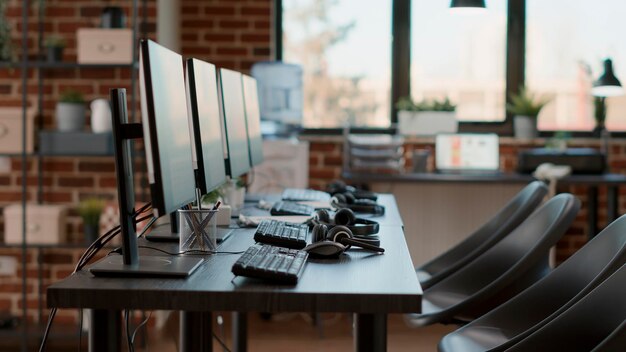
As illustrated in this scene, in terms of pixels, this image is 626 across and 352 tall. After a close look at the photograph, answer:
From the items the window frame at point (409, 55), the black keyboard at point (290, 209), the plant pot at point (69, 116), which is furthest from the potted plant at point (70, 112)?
the black keyboard at point (290, 209)

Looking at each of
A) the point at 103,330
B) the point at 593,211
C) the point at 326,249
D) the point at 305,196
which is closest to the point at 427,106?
the point at 593,211

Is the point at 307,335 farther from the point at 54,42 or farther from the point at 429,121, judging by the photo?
the point at 54,42

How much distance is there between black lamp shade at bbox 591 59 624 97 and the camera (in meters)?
4.98

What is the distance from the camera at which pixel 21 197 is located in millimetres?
4836

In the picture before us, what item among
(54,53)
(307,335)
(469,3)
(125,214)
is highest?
(469,3)

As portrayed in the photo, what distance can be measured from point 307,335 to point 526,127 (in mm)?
1769

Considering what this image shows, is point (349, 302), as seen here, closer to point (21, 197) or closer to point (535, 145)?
point (21, 197)

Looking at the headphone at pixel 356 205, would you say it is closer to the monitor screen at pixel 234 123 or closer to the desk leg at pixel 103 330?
the monitor screen at pixel 234 123

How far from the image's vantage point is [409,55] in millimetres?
5637

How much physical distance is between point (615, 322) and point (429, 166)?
361 cm

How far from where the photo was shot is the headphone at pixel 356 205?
325cm

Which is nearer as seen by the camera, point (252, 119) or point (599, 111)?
point (252, 119)

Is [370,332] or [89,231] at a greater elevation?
[370,332]

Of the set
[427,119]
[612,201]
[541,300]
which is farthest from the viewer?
[427,119]
